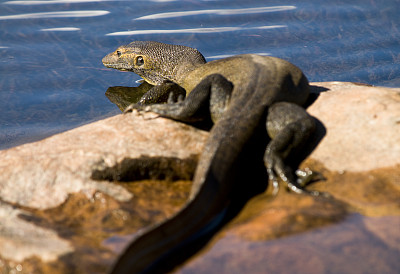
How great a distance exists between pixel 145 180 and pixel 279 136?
3.91ft

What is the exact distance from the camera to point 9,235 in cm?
327

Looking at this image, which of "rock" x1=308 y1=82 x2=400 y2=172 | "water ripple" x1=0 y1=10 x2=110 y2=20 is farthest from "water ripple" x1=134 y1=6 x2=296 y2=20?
"rock" x1=308 y1=82 x2=400 y2=172

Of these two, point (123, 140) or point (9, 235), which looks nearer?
point (9, 235)

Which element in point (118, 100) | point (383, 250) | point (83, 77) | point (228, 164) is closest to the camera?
point (383, 250)

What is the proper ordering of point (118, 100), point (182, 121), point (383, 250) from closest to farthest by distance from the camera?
point (383, 250)
point (182, 121)
point (118, 100)

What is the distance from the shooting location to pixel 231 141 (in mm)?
4215

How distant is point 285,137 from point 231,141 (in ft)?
1.62

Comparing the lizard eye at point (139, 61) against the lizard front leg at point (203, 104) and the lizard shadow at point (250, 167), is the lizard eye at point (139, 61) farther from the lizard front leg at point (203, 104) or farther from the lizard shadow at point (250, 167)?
the lizard shadow at point (250, 167)

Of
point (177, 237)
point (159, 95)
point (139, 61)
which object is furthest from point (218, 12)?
point (177, 237)

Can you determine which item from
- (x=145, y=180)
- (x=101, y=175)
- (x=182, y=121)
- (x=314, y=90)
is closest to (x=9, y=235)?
(x=101, y=175)

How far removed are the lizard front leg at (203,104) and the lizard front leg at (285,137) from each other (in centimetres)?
59

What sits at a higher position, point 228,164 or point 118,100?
point 228,164

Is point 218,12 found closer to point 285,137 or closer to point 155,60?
point 155,60

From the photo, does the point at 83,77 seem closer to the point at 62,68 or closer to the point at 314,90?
the point at 62,68
